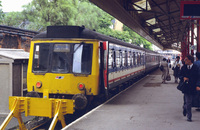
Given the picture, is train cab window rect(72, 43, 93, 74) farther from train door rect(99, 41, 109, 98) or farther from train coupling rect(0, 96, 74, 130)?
train coupling rect(0, 96, 74, 130)

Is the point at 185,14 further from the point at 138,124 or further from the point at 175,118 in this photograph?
the point at 138,124

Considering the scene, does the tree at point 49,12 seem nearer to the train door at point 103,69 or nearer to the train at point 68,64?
the train at point 68,64

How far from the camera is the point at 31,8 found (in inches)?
1503

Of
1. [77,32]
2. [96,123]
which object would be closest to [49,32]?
[77,32]

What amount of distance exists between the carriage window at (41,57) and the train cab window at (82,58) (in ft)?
3.14

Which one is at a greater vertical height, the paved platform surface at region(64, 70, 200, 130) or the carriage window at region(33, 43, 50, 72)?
the carriage window at region(33, 43, 50, 72)

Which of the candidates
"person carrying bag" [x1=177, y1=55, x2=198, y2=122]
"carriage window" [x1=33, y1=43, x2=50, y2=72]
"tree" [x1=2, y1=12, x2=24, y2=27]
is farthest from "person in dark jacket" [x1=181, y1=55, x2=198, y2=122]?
"tree" [x1=2, y1=12, x2=24, y2=27]

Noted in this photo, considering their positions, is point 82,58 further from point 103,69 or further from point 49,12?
point 49,12

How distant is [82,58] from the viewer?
10.3 metres

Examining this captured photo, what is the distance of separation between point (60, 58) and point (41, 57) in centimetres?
67

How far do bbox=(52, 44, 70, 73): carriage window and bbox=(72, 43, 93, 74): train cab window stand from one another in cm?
26

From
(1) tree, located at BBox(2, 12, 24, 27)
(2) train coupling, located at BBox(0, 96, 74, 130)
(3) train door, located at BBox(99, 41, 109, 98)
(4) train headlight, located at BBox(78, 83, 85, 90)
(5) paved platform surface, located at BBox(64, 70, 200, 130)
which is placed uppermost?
(1) tree, located at BBox(2, 12, 24, 27)

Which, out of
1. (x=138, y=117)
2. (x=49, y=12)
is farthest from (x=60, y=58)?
(x=49, y=12)

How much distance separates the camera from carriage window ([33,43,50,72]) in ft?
34.6
